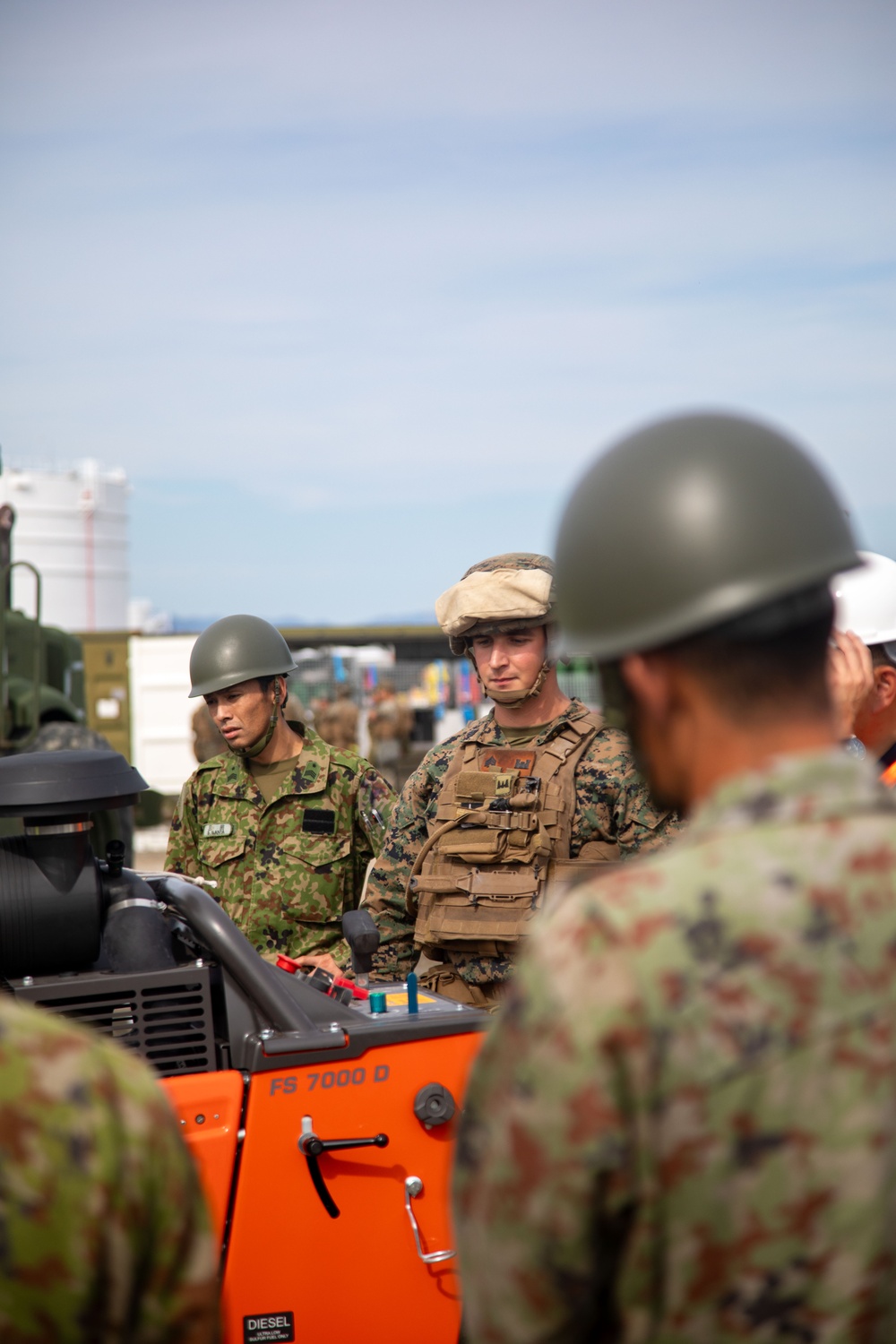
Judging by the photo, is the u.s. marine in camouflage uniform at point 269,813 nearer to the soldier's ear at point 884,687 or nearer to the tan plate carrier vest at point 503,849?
the tan plate carrier vest at point 503,849

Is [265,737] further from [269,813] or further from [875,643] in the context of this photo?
[875,643]

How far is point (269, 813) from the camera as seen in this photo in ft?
14.3

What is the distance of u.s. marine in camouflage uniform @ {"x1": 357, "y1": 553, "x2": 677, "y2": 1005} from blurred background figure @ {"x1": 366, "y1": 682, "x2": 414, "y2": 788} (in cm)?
1005

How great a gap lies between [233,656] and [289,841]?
2.17ft

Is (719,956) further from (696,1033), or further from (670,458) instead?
(670,458)

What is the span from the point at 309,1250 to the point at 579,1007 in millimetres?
1809

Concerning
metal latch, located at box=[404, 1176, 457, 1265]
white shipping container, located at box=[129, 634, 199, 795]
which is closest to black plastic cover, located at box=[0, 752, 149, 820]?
metal latch, located at box=[404, 1176, 457, 1265]

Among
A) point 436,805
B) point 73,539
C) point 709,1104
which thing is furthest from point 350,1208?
point 73,539

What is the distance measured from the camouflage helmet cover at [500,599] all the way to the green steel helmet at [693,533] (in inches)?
86.6

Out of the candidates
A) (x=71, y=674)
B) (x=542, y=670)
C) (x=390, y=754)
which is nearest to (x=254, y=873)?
(x=542, y=670)

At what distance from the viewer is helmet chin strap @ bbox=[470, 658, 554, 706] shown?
11.9 feet

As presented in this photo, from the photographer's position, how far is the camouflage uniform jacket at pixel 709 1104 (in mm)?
1030

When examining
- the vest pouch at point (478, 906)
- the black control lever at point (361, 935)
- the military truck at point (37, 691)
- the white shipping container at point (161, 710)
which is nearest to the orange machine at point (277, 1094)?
the black control lever at point (361, 935)

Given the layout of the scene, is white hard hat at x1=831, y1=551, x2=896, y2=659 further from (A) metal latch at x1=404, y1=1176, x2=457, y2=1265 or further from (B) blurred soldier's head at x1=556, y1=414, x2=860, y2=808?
(B) blurred soldier's head at x1=556, y1=414, x2=860, y2=808
